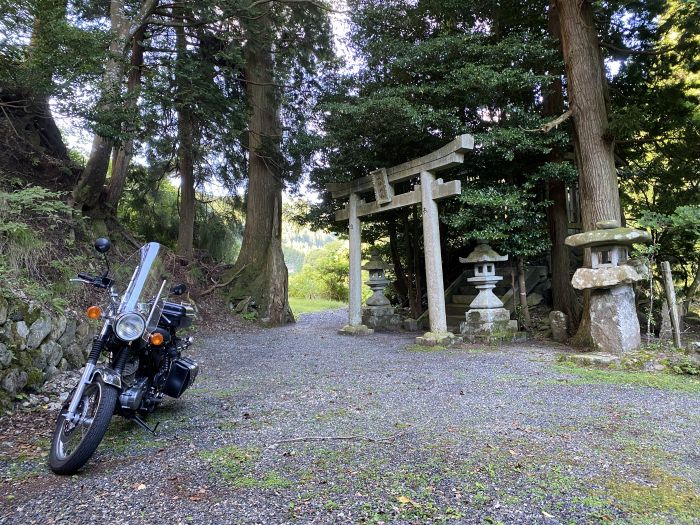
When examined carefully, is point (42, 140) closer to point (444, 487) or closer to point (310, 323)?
point (310, 323)

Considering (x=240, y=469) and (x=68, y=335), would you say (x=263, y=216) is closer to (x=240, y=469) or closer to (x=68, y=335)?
(x=68, y=335)

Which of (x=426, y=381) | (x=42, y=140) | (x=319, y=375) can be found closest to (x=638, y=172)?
(x=426, y=381)

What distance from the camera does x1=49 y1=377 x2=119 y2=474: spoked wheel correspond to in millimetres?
2100

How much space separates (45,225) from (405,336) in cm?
566

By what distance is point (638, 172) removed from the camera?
7.68m

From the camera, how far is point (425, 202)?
6777mm

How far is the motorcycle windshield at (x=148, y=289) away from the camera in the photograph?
8.55 feet

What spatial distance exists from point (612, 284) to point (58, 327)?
18.8 ft

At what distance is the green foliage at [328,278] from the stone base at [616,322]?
40.1 ft

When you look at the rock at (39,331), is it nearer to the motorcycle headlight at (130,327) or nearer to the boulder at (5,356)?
the boulder at (5,356)

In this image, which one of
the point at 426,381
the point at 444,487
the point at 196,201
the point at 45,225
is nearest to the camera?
the point at 444,487

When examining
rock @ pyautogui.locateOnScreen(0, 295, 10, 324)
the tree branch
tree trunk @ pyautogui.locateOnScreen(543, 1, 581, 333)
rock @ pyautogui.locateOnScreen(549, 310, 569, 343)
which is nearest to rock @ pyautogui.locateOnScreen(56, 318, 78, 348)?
rock @ pyautogui.locateOnScreen(0, 295, 10, 324)

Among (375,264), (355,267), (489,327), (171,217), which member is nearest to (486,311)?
(489,327)

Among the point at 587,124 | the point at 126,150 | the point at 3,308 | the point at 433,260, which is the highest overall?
the point at 126,150
